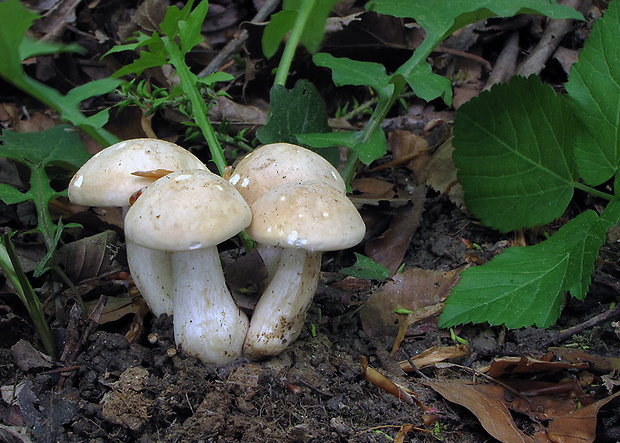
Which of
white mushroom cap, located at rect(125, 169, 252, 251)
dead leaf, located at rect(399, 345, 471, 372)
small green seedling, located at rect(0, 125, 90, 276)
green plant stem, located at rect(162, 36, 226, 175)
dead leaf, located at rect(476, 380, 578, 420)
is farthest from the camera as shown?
green plant stem, located at rect(162, 36, 226, 175)

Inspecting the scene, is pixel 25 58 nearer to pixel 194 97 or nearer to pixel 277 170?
pixel 194 97

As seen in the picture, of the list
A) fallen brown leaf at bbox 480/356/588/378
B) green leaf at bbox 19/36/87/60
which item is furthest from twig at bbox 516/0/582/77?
green leaf at bbox 19/36/87/60

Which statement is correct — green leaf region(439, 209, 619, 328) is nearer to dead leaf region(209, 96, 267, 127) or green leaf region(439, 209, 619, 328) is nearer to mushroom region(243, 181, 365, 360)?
mushroom region(243, 181, 365, 360)

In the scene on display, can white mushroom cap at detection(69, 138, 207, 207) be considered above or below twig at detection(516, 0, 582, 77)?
below

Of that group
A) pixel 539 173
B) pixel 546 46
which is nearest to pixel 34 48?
pixel 539 173

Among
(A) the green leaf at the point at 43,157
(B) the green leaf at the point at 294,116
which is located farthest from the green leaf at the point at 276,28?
(A) the green leaf at the point at 43,157

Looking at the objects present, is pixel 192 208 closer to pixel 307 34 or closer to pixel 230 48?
pixel 307 34

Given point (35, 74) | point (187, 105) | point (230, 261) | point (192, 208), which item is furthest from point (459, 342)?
point (35, 74)
